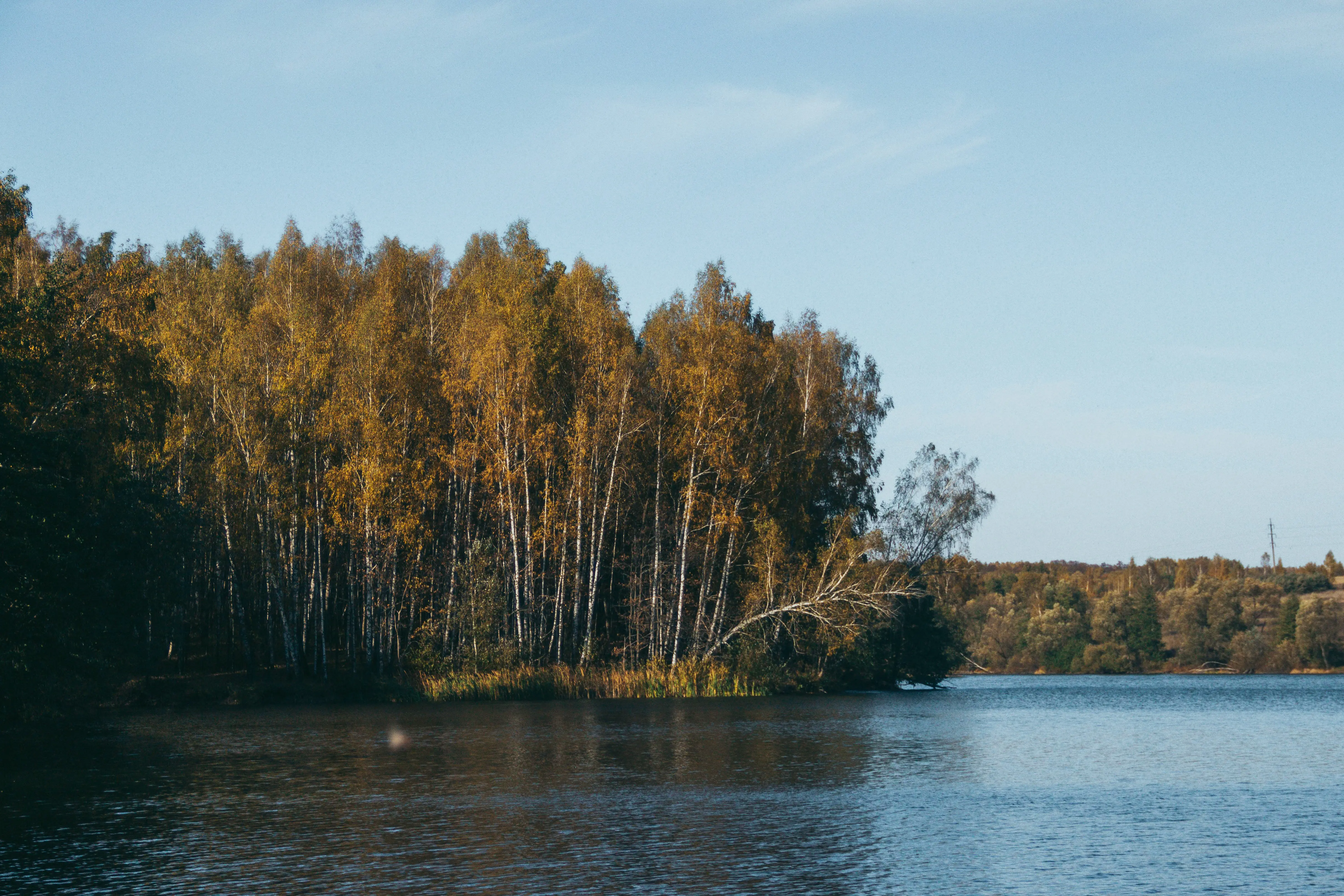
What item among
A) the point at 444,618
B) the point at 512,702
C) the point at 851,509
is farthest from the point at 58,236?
the point at 851,509

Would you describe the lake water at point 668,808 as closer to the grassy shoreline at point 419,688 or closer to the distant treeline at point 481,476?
the grassy shoreline at point 419,688

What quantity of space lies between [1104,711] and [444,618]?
95.7 feet

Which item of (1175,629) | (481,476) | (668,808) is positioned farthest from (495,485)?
(1175,629)

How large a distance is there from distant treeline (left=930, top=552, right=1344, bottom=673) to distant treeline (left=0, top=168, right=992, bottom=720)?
73236mm

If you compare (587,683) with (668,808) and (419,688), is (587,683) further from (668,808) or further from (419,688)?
(668,808)

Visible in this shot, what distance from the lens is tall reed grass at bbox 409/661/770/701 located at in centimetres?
5175

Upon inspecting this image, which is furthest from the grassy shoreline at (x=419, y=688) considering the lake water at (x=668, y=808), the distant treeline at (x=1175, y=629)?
the distant treeline at (x=1175, y=629)

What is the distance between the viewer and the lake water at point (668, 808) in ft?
54.0

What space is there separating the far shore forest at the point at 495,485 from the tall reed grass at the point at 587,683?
0.11 m

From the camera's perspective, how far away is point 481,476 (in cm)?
5400

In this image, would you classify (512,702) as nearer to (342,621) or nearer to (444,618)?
(444,618)

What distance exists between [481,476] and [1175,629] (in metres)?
112

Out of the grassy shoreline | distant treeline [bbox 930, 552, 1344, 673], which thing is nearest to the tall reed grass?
the grassy shoreline

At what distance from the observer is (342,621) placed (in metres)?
62.5
